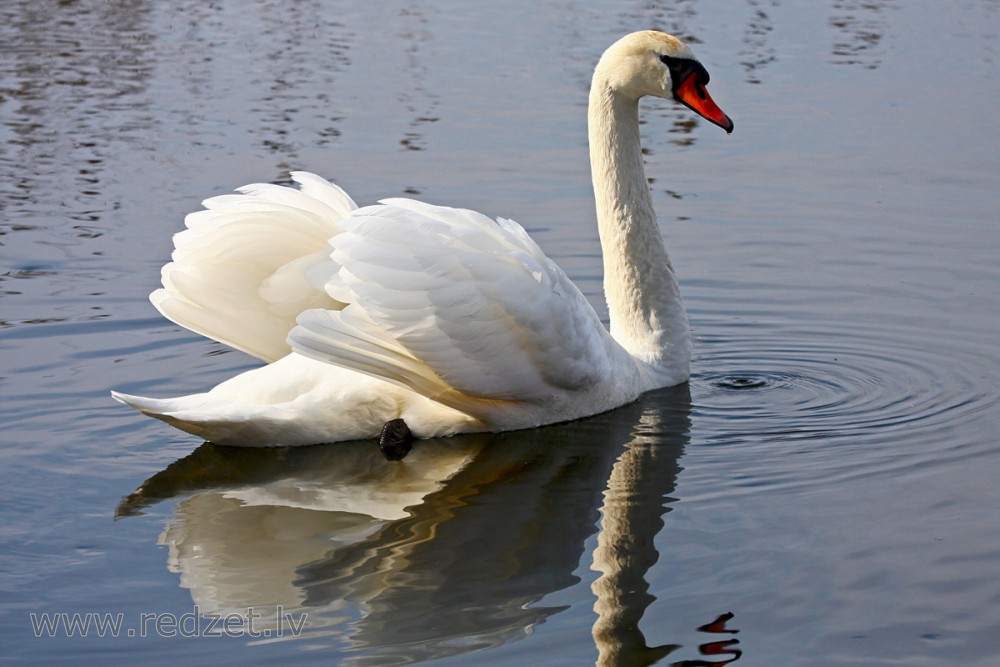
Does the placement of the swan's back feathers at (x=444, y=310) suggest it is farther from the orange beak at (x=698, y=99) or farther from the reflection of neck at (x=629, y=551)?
the orange beak at (x=698, y=99)

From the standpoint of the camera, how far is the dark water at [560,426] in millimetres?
5070

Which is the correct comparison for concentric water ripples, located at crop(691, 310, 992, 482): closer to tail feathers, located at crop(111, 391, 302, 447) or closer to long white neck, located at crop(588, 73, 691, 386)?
long white neck, located at crop(588, 73, 691, 386)

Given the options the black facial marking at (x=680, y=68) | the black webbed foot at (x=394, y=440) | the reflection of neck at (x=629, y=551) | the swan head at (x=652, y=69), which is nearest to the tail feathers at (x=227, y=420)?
the black webbed foot at (x=394, y=440)

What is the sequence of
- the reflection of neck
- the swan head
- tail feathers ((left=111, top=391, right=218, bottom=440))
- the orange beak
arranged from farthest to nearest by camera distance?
the orange beak < the swan head < tail feathers ((left=111, top=391, right=218, bottom=440)) < the reflection of neck

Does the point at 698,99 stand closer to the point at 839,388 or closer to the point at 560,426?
the point at 839,388

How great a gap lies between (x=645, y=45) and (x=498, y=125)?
16.2ft

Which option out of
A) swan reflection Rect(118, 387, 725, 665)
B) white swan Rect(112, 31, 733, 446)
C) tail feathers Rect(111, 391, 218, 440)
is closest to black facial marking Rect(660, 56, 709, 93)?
white swan Rect(112, 31, 733, 446)

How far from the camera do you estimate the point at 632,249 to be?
7855 millimetres

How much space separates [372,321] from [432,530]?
3.20 ft

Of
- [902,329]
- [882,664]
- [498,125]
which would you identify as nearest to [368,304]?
[882,664]

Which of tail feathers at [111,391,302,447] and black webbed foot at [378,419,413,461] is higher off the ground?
tail feathers at [111,391,302,447]

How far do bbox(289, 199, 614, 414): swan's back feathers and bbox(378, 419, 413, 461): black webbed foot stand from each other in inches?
9.7

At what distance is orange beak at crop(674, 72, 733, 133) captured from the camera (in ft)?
25.3

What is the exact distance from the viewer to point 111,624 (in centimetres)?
496
